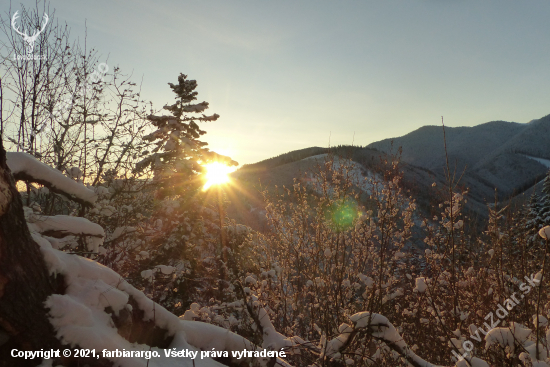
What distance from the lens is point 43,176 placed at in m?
2.67

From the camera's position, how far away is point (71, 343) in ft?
6.46

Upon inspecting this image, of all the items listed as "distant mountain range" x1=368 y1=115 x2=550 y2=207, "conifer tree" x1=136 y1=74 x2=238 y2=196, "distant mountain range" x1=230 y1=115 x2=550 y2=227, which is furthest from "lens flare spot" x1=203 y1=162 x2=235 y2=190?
"distant mountain range" x1=368 y1=115 x2=550 y2=207

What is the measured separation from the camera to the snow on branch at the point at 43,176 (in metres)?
2.46

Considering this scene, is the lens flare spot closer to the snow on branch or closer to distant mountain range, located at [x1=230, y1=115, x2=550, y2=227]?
the snow on branch

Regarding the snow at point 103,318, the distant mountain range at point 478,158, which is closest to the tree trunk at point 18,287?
the snow at point 103,318

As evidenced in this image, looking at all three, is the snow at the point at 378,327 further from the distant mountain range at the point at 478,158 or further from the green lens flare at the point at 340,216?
the distant mountain range at the point at 478,158

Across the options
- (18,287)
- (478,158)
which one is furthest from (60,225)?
(478,158)

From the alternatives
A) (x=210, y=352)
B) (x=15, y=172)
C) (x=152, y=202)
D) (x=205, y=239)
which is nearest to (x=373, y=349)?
(x=210, y=352)

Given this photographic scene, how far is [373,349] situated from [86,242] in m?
3.77

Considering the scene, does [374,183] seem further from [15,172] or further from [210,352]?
[15,172]

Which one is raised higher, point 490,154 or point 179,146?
point 490,154

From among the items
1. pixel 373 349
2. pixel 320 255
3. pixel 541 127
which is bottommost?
pixel 373 349

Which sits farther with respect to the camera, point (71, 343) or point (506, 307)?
point (506, 307)

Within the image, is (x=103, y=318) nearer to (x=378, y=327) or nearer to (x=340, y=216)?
(x=378, y=327)
